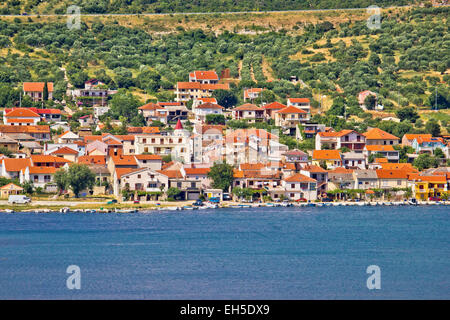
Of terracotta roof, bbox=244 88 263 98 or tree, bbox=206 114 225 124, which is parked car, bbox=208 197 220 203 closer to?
tree, bbox=206 114 225 124

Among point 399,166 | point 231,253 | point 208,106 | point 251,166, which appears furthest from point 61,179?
point 208,106

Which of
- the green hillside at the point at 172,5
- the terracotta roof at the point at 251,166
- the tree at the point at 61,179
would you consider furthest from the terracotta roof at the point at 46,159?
the green hillside at the point at 172,5

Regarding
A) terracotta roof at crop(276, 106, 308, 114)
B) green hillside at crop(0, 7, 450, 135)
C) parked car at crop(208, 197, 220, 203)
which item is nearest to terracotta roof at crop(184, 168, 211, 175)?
parked car at crop(208, 197, 220, 203)

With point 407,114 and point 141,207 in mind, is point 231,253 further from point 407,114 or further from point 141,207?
point 407,114

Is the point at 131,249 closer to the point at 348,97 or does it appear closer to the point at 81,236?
the point at 81,236

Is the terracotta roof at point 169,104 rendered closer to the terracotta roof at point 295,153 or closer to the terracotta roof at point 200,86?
the terracotta roof at point 200,86
